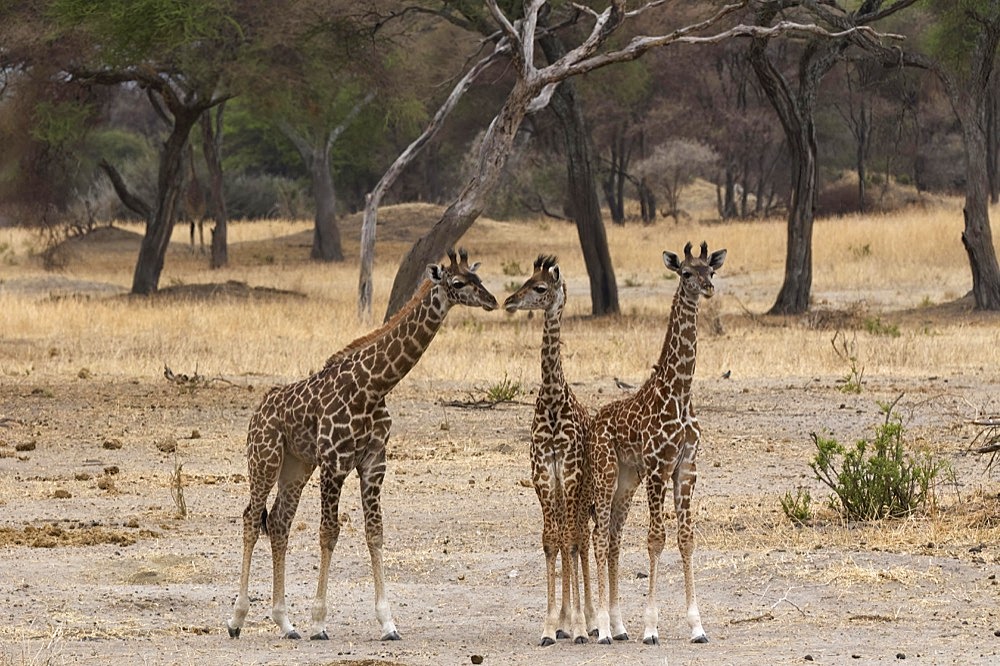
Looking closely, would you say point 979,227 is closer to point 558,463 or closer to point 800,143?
point 800,143

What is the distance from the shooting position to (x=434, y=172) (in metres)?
55.7

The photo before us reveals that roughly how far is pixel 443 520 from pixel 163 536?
5.62ft

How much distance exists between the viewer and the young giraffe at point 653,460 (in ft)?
22.8

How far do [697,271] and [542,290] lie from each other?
0.69 meters

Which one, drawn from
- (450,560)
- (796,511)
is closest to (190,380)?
(450,560)

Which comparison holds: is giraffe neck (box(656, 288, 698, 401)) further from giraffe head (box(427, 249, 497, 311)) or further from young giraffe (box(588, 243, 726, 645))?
giraffe head (box(427, 249, 497, 311))

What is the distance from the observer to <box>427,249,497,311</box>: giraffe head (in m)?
7.13

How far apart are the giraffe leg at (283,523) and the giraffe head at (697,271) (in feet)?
6.12

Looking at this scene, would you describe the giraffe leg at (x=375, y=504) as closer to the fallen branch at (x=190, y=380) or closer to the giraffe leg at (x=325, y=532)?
the giraffe leg at (x=325, y=532)

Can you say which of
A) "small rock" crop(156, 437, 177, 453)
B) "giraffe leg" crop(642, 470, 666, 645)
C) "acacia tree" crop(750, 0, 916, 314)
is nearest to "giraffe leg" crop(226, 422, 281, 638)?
"giraffe leg" crop(642, 470, 666, 645)

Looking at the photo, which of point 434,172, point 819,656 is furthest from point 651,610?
point 434,172

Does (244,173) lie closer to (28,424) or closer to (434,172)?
(434,172)

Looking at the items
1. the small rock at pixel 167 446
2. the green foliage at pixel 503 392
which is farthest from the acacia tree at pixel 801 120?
the small rock at pixel 167 446

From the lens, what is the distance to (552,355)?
280 inches
